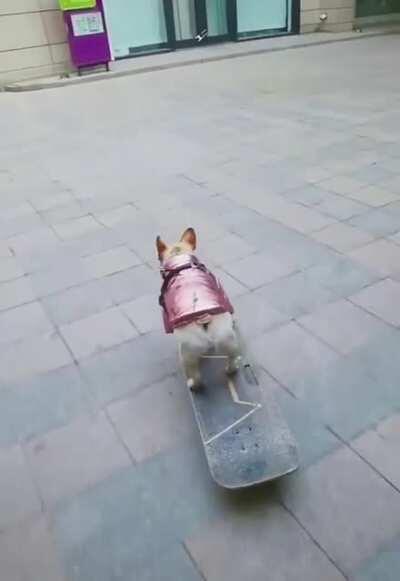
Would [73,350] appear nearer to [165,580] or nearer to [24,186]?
[165,580]

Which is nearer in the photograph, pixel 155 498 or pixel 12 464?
pixel 155 498

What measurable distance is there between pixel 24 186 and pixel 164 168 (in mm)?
1500

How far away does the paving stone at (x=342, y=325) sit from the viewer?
280 cm

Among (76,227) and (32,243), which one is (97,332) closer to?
(32,243)

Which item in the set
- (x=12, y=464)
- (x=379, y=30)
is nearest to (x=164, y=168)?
(x=12, y=464)

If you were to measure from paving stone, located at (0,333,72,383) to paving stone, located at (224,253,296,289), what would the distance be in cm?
124

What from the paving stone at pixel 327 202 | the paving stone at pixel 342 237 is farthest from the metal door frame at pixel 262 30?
the paving stone at pixel 342 237

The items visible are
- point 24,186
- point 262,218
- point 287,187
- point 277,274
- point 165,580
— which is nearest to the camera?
point 165,580

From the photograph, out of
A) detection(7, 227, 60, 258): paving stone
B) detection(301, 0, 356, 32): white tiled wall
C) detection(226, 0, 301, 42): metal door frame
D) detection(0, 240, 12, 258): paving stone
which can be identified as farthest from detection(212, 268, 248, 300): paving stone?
detection(301, 0, 356, 32): white tiled wall

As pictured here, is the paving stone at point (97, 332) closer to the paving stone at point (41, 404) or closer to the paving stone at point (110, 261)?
the paving stone at point (41, 404)

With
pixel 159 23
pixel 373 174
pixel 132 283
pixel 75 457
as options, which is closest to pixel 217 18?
pixel 159 23

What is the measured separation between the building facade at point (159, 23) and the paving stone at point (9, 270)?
846 cm

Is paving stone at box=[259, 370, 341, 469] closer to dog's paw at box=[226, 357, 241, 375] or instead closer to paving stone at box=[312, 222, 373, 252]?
dog's paw at box=[226, 357, 241, 375]

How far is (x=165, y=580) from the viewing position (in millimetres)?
1756
